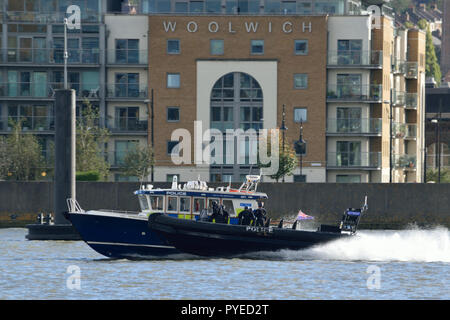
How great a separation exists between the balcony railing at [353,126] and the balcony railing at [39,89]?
1932cm

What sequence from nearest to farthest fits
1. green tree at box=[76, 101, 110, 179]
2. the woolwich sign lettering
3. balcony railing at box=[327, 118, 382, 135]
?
green tree at box=[76, 101, 110, 179] < the woolwich sign lettering < balcony railing at box=[327, 118, 382, 135]

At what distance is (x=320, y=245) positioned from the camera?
47281 millimetres

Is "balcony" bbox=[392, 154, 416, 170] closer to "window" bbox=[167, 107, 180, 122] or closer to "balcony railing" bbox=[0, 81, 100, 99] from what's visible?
"window" bbox=[167, 107, 180, 122]

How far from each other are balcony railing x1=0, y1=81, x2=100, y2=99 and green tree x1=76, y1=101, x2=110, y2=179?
1309mm

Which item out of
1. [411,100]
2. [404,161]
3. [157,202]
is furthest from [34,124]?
[157,202]

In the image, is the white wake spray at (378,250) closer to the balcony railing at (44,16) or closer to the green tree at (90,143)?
the green tree at (90,143)

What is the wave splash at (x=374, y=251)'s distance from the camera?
47312 mm

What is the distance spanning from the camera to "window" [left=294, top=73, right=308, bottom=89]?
92.5 metres

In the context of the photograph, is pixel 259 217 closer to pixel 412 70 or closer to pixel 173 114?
pixel 173 114

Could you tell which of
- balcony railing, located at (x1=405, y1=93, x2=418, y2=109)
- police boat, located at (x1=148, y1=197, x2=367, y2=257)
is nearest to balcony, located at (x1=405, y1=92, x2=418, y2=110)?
balcony railing, located at (x1=405, y1=93, x2=418, y2=109)

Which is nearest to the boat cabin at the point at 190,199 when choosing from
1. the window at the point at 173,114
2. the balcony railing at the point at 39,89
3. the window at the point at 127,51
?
the window at the point at 173,114

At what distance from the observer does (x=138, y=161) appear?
8806cm

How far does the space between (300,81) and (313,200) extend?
21.3 meters
